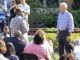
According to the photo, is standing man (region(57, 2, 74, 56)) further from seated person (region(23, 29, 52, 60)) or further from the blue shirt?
seated person (region(23, 29, 52, 60))

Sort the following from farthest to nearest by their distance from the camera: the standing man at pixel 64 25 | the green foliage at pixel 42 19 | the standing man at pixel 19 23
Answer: the green foliage at pixel 42 19 < the standing man at pixel 64 25 < the standing man at pixel 19 23

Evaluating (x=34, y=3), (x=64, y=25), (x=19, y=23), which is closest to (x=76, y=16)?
(x=34, y=3)

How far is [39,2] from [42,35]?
16.1m

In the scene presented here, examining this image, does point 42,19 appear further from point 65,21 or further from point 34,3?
point 65,21

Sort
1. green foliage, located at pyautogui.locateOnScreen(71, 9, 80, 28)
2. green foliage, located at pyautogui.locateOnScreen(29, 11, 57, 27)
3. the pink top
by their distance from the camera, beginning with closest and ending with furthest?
the pink top < green foliage, located at pyautogui.locateOnScreen(29, 11, 57, 27) < green foliage, located at pyautogui.locateOnScreen(71, 9, 80, 28)

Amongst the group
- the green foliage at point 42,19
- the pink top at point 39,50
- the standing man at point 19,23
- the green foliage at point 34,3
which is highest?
the standing man at point 19,23

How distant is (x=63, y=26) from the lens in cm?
1427

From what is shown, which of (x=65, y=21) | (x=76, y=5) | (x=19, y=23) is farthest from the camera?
(x=76, y=5)

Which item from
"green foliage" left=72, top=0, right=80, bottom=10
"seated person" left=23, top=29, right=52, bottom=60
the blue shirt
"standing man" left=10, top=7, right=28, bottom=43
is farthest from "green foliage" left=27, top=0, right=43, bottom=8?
"seated person" left=23, top=29, right=52, bottom=60

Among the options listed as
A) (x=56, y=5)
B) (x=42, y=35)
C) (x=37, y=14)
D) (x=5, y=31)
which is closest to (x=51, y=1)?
(x=56, y=5)

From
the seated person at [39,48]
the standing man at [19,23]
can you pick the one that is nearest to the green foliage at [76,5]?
the standing man at [19,23]

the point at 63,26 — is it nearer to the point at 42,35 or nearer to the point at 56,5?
the point at 42,35

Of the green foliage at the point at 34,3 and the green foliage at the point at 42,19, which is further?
the green foliage at the point at 34,3

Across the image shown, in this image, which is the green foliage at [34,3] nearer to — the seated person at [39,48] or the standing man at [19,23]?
the standing man at [19,23]
